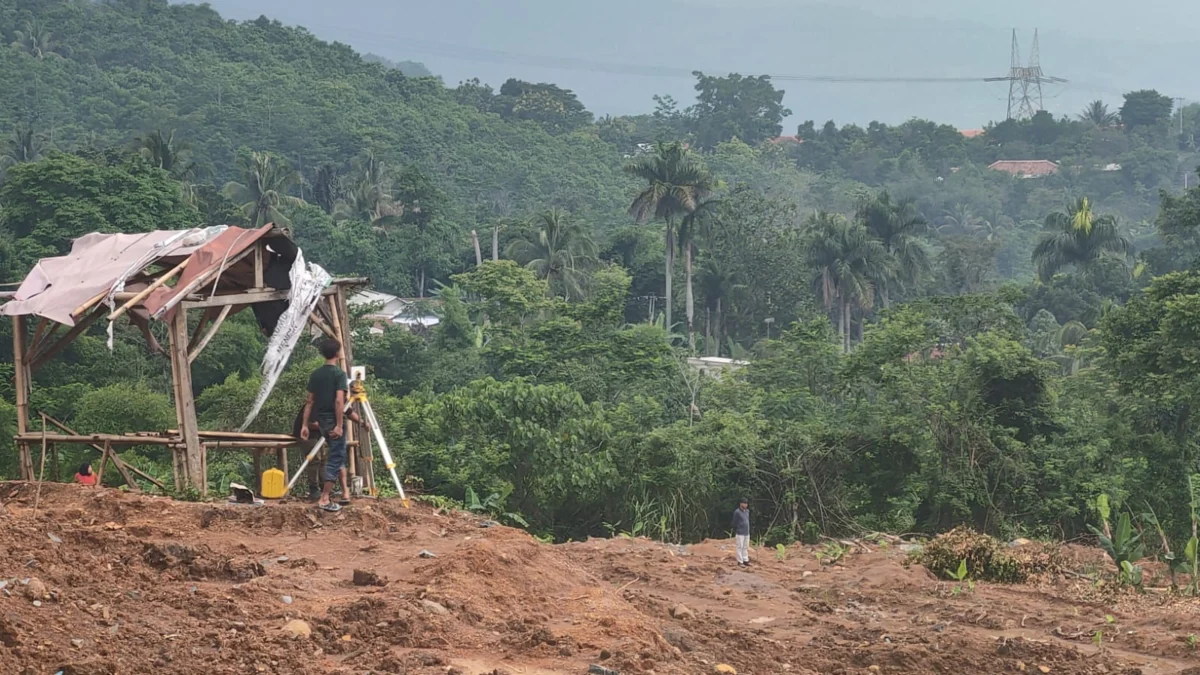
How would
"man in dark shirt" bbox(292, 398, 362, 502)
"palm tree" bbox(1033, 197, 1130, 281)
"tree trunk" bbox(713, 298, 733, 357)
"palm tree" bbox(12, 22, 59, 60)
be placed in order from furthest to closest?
"palm tree" bbox(12, 22, 59, 60)
"tree trunk" bbox(713, 298, 733, 357)
"palm tree" bbox(1033, 197, 1130, 281)
"man in dark shirt" bbox(292, 398, 362, 502)

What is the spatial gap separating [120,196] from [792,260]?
87.0 ft

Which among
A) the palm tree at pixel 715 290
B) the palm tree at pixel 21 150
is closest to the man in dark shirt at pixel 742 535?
the palm tree at pixel 715 290

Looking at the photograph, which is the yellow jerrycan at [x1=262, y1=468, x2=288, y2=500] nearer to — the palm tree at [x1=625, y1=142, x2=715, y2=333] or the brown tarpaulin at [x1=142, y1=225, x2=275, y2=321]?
the brown tarpaulin at [x1=142, y1=225, x2=275, y2=321]

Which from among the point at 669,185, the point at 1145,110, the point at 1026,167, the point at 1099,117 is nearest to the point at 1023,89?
the point at 1099,117

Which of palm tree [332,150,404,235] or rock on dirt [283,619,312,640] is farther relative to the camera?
palm tree [332,150,404,235]

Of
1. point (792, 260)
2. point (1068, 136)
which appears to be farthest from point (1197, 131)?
point (792, 260)

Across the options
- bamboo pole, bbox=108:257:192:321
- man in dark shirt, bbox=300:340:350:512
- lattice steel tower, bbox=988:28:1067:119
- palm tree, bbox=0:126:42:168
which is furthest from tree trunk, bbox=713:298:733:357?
lattice steel tower, bbox=988:28:1067:119

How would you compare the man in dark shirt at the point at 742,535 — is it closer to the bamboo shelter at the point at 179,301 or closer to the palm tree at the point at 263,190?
the bamboo shelter at the point at 179,301

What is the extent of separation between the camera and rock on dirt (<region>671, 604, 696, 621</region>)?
25.5 ft

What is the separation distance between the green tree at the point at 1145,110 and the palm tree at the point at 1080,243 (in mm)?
54472

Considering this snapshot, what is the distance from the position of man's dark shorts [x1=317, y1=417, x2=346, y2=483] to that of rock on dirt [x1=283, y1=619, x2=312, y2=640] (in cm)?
328

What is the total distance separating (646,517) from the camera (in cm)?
1861

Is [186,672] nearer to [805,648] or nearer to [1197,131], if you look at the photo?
[805,648]

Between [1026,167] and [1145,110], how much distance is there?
37.0ft
